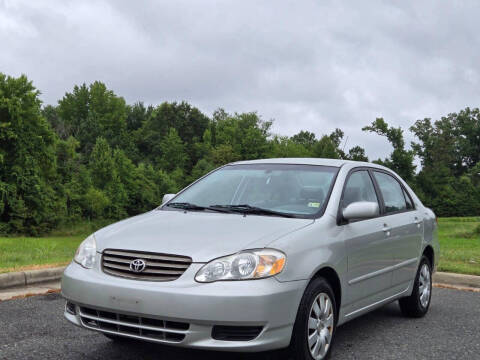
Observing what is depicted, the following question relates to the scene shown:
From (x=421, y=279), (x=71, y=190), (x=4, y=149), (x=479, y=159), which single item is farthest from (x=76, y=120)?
(x=421, y=279)

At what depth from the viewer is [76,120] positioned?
4043 inches

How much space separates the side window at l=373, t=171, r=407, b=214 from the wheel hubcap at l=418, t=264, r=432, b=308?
0.80m

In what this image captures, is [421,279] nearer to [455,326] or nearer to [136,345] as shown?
[455,326]

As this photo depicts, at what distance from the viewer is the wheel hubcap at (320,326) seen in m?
4.59

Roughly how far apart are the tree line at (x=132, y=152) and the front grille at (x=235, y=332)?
48.8 meters

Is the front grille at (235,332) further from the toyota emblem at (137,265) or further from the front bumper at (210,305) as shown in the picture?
the toyota emblem at (137,265)

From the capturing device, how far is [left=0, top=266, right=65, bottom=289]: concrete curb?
767 centimetres

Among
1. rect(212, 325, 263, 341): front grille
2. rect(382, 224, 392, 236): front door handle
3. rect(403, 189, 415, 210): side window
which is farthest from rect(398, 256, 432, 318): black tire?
rect(212, 325, 263, 341): front grille

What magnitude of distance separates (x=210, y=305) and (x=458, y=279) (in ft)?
21.4

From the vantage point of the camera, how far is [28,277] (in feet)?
26.2

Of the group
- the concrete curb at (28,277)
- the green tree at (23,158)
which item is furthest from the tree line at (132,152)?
the concrete curb at (28,277)

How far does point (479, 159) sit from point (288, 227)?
4395 inches

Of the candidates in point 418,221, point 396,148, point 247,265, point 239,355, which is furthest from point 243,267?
Answer: point 396,148

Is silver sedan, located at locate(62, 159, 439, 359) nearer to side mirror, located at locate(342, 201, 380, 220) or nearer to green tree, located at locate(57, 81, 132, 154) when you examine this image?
side mirror, located at locate(342, 201, 380, 220)
